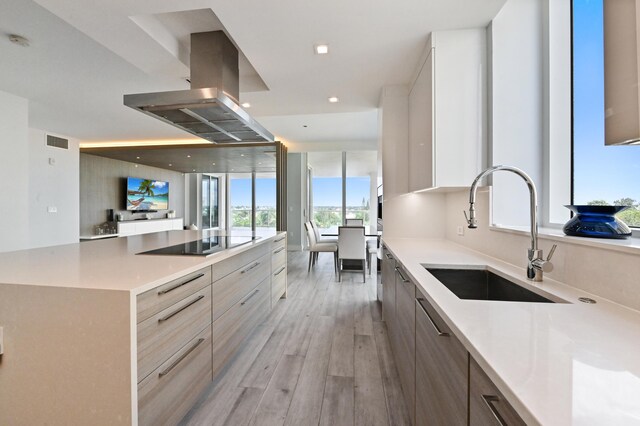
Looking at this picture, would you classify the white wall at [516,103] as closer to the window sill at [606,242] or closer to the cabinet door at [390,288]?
the window sill at [606,242]

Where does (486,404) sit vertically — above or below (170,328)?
above

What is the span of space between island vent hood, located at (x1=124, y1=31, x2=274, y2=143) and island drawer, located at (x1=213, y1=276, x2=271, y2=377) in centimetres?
146

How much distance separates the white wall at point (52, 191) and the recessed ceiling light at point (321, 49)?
5.81 metres

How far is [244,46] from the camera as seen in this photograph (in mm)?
2168

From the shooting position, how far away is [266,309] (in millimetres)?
2793

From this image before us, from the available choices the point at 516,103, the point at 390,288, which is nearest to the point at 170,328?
the point at 390,288

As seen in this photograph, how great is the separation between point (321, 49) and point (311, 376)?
246cm

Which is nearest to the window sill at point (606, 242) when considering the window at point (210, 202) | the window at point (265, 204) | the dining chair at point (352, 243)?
the dining chair at point (352, 243)

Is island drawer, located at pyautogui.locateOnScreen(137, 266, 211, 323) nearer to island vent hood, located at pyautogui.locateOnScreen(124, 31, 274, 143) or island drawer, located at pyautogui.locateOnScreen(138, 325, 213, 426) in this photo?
island drawer, located at pyautogui.locateOnScreen(138, 325, 213, 426)

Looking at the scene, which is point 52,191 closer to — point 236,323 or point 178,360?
point 236,323

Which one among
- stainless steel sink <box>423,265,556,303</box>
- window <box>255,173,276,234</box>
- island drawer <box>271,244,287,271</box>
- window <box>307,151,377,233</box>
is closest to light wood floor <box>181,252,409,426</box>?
island drawer <box>271,244,287,271</box>

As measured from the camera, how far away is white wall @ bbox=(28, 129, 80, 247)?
4.96 m

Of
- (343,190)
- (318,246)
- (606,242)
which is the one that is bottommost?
(318,246)

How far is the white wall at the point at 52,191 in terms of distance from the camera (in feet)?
16.3
